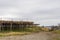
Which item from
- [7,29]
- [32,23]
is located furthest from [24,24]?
[7,29]

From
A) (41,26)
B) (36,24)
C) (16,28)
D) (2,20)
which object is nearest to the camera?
(2,20)

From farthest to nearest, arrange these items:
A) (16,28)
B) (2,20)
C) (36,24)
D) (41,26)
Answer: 1. (41,26)
2. (36,24)
3. (16,28)
4. (2,20)

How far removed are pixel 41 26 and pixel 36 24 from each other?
186 inches

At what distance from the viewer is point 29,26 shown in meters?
40.4

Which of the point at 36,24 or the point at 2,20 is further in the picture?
the point at 36,24

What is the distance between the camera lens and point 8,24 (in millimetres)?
35844

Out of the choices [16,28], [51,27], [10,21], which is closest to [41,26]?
[51,27]

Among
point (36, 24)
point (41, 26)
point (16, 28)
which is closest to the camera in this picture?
point (16, 28)

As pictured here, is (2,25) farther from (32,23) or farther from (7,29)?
(32,23)

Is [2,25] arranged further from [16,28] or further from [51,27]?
[51,27]

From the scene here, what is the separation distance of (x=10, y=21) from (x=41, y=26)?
1207 cm

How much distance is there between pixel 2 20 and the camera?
3438 centimetres

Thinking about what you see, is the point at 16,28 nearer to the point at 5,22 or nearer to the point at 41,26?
the point at 5,22

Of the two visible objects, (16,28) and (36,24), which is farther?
(36,24)
